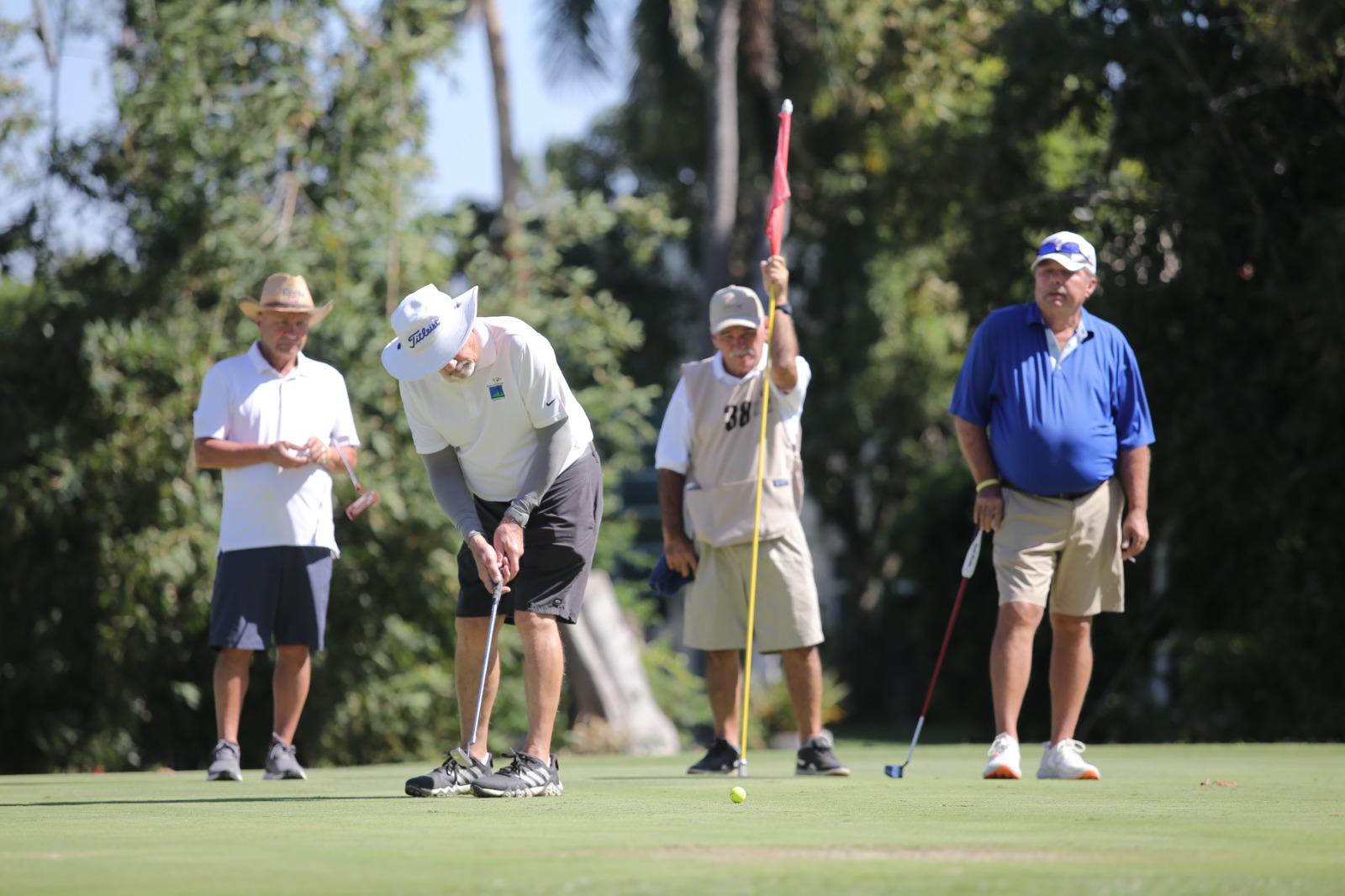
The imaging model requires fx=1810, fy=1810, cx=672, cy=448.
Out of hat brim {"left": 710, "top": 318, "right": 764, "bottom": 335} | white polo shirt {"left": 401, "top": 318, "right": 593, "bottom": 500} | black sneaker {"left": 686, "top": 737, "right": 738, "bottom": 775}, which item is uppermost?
hat brim {"left": 710, "top": 318, "right": 764, "bottom": 335}

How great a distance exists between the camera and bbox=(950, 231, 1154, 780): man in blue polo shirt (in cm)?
720


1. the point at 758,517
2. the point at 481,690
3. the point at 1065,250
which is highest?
the point at 1065,250

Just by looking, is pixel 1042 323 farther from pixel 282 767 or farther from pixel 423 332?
pixel 282 767

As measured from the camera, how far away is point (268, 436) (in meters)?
7.91

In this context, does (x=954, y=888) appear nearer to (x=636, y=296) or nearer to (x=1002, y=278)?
(x=1002, y=278)

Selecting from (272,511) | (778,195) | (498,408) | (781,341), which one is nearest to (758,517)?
(781,341)

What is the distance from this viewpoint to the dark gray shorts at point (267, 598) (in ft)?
25.4

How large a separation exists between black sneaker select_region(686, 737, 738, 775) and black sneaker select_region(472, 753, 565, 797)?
174 cm

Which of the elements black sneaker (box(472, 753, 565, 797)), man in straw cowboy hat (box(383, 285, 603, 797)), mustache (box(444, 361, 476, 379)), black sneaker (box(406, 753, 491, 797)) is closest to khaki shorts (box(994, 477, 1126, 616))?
man in straw cowboy hat (box(383, 285, 603, 797))

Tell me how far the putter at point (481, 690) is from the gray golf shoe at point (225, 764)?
183 centimetres

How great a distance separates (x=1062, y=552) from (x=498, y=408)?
8.30 feet

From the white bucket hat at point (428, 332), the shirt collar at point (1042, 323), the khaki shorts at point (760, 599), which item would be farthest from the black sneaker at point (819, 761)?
the white bucket hat at point (428, 332)

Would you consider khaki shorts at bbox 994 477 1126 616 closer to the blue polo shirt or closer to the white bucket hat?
the blue polo shirt

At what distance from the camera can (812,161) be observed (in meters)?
26.8
